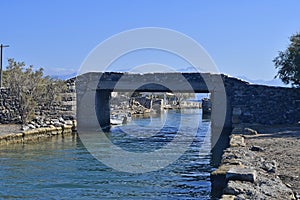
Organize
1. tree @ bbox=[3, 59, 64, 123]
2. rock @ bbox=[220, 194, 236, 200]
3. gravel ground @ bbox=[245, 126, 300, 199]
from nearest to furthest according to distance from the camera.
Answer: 1. rock @ bbox=[220, 194, 236, 200]
2. gravel ground @ bbox=[245, 126, 300, 199]
3. tree @ bbox=[3, 59, 64, 123]

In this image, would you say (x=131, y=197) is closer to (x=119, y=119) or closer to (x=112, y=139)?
(x=112, y=139)

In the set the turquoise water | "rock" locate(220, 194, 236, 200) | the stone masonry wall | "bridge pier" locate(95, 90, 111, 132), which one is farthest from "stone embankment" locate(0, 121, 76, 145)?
"rock" locate(220, 194, 236, 200)

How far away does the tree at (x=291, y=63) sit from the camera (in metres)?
24.2

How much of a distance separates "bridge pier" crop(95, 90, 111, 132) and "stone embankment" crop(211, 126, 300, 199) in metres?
14.4

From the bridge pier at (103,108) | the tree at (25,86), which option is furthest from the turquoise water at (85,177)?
the bridge pier at (103,108)

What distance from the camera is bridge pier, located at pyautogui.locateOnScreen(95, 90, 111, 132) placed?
26734 mm

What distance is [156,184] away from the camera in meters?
10.8

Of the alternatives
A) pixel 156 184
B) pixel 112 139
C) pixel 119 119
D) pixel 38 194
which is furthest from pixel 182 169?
pixel 119 119

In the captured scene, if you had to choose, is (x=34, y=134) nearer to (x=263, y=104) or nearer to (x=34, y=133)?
(x=34, y=133)

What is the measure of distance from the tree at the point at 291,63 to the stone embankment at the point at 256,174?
11.9 m

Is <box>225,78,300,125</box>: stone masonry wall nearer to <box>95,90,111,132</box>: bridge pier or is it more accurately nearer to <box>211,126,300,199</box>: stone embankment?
<box>95,90,111,132</box>: bridge pier

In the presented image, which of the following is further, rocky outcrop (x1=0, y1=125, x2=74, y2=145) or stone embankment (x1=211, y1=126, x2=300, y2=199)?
rocky outcrop (x1=0, y1=125, x2=74, y2=145)

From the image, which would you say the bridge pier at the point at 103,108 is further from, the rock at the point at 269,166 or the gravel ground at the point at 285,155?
the rock at the point at 269,166

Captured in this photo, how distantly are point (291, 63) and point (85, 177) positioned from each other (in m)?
16.3
